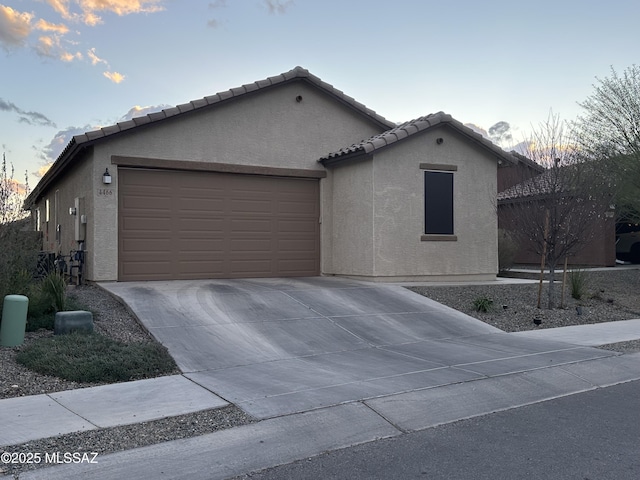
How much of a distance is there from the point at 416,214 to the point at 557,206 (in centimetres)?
347

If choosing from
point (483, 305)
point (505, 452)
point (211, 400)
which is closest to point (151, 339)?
point (211, 400)

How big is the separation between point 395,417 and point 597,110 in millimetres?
16857

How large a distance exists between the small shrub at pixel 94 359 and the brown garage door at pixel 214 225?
5700mm

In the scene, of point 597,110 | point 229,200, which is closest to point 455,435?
point 229,200

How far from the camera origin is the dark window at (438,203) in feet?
50.1

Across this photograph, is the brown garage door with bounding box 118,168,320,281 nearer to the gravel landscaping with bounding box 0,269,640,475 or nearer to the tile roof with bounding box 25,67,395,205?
the tile roof with bounding box 25,67,395,205

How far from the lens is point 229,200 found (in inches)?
593

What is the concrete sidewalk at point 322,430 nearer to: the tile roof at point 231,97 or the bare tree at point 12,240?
the bare tree at point 12,240

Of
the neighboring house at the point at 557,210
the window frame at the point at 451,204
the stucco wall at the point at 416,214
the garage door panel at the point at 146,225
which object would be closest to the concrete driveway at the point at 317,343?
the garage door panel at the point at 146,225

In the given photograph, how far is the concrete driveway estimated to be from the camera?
23.4 feet

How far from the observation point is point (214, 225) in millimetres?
14828

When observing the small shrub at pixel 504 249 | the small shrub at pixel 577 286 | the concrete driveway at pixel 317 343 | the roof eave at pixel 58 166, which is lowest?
the concrete driveway at pixel 317 343

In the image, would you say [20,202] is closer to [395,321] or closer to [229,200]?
[229,200]

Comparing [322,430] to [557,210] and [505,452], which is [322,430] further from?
[557,210]
